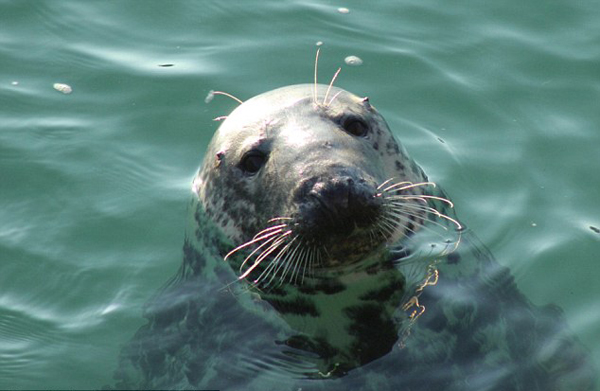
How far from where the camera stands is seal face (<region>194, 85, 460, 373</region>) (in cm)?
536

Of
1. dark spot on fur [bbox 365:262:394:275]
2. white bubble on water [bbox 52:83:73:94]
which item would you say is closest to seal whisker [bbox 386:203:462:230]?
dark spot on fur [bbox 365:262:394:275]

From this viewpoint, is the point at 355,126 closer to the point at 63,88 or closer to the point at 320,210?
the point at 320,210

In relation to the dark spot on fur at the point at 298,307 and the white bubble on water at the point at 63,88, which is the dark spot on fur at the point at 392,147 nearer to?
the dark spot on fur at the point at 298,307

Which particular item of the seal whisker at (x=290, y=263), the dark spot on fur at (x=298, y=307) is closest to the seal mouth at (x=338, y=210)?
the seal whisker at (x=290, y=263)

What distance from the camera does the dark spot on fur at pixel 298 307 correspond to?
5785 millimetres

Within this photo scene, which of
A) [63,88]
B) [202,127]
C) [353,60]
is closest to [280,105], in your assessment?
[202,127]

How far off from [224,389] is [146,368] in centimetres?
61

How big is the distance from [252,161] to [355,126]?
2.12ft

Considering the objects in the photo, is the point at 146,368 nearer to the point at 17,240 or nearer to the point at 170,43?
the point at 17,240

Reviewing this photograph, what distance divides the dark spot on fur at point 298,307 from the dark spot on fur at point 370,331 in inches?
A: 7.3

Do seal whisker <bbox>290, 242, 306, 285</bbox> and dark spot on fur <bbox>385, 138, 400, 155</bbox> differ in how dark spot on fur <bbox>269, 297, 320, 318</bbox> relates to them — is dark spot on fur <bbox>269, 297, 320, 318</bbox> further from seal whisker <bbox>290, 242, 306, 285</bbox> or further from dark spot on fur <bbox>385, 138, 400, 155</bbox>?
dark spot on fur <bbox>385, 138, 400, 155</bbox>

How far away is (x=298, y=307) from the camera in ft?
19.0

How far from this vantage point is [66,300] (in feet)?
22.6

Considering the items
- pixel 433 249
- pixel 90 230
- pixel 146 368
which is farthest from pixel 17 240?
pixel 433 249
